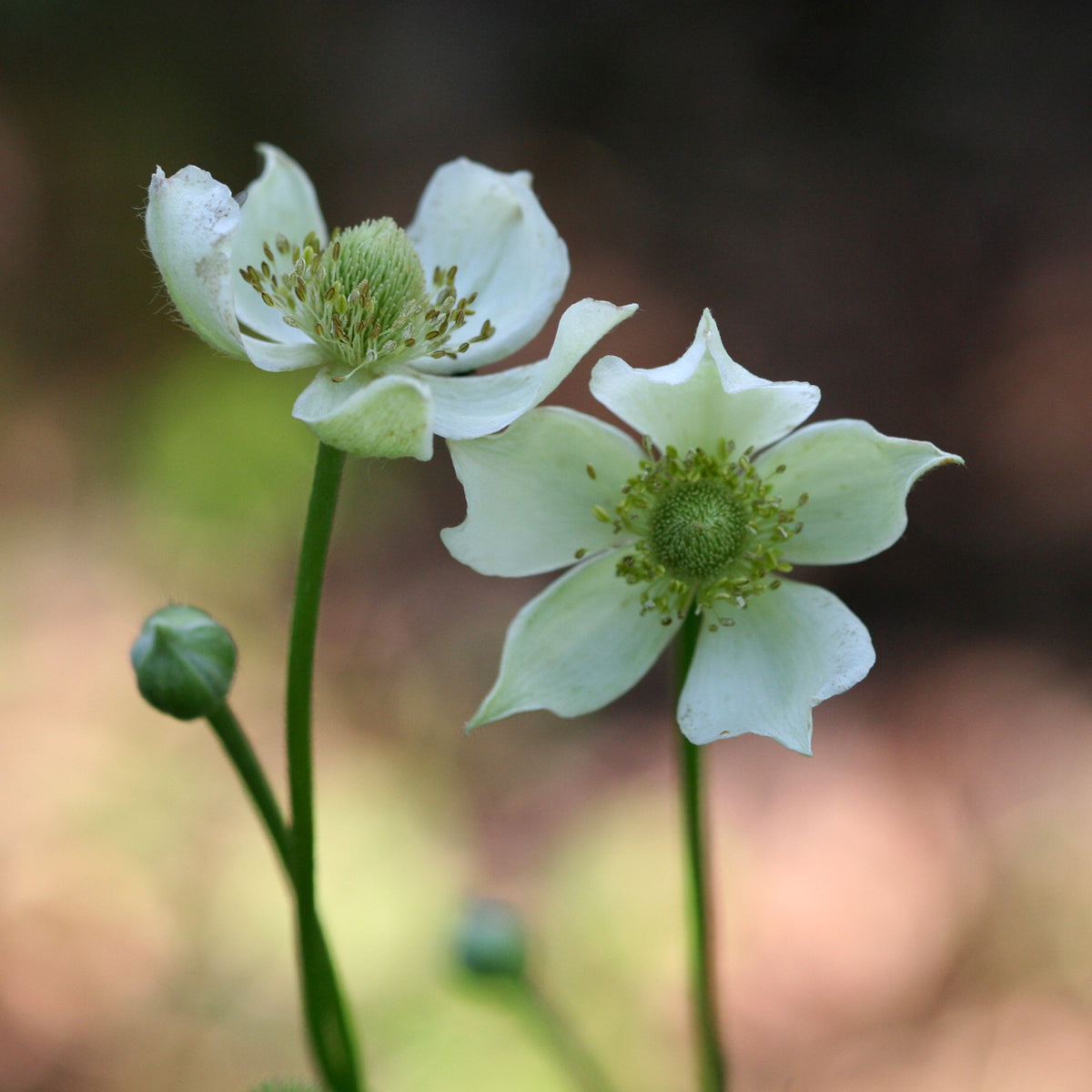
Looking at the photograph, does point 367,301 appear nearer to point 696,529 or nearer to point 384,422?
point 384,422

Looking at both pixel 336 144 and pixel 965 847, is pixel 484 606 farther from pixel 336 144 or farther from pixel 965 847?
pixel 336 144

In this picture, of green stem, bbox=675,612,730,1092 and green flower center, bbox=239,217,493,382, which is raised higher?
green flower center, bbox=239,217,493,382

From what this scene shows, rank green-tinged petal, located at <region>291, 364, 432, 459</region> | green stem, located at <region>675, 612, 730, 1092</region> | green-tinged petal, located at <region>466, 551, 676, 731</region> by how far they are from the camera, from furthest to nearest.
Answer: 1. green-tinged petal, located at <region>466, 551, 676, 731</region>
2. green stem, located at <region>675, 612, 730, 1092</region>
3. green-tinged petal, located at <region>291, 364, 432, 459</region>

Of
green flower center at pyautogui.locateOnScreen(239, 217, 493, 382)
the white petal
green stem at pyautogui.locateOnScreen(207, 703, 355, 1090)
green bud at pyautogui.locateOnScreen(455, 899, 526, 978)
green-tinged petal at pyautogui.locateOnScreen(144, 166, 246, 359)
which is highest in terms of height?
A: the white petal

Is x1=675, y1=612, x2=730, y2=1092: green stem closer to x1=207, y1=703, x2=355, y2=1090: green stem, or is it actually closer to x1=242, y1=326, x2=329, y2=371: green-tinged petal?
x1=207, y1=703, x2=355, y2=1090: green stem

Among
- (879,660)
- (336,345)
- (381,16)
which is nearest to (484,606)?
(879,660)

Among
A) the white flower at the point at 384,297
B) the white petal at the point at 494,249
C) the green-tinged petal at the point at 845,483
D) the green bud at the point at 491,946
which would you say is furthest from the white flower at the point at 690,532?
the green bud at the point at 491,946

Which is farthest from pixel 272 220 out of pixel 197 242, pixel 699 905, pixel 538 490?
pixel 699 905

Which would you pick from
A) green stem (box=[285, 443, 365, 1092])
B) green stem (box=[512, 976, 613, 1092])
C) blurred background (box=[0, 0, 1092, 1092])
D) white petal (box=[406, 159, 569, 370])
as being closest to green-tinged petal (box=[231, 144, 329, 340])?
white petal (box=[406, 159, 569, 370])

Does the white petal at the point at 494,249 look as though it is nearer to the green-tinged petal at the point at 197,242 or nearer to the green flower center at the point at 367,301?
the green flower center at the point at 367,301
